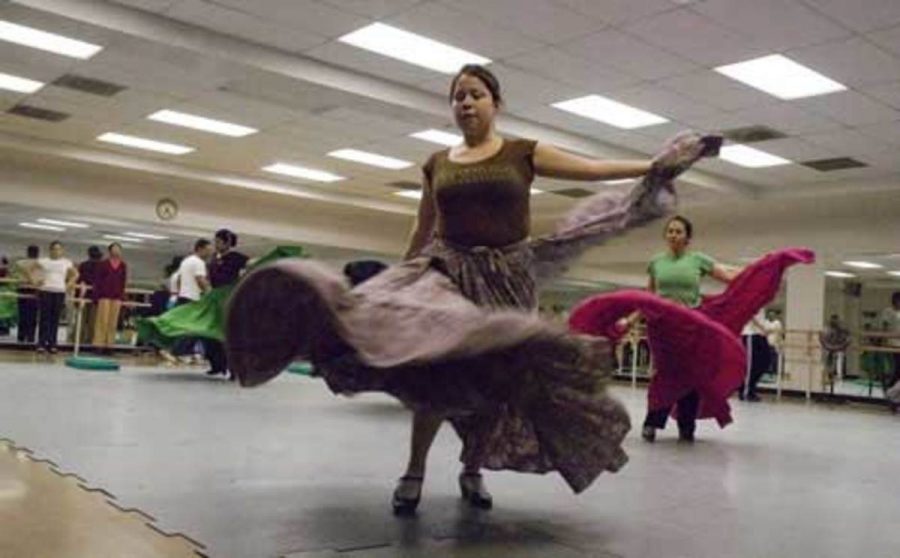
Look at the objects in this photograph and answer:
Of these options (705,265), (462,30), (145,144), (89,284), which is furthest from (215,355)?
→ (145,144)

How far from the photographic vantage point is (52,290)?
33.9ft

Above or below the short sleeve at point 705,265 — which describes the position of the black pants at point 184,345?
below

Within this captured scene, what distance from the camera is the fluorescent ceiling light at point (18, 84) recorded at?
30.4ft

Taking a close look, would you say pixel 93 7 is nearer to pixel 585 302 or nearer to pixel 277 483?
pixel 585 302

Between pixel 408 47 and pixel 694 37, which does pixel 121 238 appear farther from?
pixel 694 37

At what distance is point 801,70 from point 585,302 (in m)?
4.33

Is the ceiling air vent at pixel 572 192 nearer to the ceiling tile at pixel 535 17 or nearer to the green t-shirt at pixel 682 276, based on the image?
the ceiling tile at pixel 535 17

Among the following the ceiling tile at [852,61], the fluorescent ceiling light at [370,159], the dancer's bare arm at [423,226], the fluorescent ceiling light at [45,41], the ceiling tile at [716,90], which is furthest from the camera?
the fluorescent ceiling light at [370,159]

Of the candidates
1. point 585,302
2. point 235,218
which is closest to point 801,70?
point 585,302

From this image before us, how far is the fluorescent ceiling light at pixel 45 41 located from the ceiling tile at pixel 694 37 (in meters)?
5.07

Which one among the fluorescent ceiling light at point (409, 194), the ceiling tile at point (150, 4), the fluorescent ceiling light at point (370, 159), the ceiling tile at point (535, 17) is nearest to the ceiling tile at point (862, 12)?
the ceiling tile at point (535, 17)

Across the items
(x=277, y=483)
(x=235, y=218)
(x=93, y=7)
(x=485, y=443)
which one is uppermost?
(x=93, y=7)

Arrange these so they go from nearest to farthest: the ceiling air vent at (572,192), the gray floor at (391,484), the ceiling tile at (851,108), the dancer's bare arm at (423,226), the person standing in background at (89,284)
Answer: the gray floor at (391,484) < the dancer's bare arm at (423,226) < the ceiling tile at (851,108) < the person standing in background at (89,284) < the ceiling air vent at (572,192)

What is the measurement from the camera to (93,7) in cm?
694
